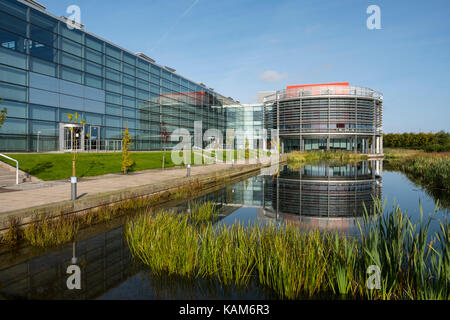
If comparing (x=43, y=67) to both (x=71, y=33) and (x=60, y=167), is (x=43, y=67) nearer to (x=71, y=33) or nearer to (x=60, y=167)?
(x=71, y=33)

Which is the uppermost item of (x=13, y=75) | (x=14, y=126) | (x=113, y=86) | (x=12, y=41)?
(x=12, y=41)

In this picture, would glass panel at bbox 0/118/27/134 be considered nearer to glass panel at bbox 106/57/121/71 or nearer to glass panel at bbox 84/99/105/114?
glass panel at bbox 84/99/105/114

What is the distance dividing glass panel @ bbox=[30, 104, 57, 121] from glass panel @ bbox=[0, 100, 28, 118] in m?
0.65

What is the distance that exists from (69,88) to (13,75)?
20.1ft

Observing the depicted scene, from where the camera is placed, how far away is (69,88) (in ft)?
105

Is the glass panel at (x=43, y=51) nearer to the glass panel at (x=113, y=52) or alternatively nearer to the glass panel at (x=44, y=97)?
the glass panel at (x=44, y=97)

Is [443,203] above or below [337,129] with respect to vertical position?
below

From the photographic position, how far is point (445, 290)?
339 centimetres

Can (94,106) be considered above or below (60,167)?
above

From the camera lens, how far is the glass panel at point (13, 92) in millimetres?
25172

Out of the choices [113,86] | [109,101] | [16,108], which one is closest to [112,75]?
[113,86]
